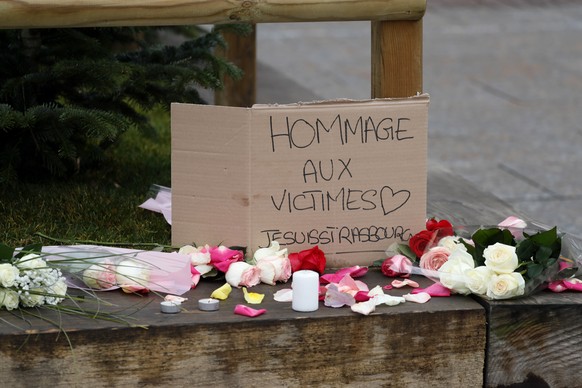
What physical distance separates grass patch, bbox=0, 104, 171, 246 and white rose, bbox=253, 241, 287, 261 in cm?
43

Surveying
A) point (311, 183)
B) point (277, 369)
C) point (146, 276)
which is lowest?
point (277, 369)

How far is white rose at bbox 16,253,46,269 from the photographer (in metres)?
2.62

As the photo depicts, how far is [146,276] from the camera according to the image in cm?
280

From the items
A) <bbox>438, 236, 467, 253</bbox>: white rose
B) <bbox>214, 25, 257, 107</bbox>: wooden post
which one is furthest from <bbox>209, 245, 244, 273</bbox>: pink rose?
<bbox>214, 25, 257, 107</bbox>: wooden post

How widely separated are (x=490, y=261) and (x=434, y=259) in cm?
22

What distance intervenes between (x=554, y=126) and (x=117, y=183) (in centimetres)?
376

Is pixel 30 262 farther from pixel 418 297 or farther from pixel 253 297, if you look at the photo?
pixel 418 297

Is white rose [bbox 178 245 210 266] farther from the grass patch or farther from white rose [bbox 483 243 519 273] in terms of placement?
white rose [bbox 483 243 519 273]

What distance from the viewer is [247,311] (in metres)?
2.64

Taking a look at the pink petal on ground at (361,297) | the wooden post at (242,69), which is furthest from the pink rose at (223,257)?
the wooden post at (242,69)

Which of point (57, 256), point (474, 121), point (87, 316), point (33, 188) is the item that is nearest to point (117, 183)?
point (33, 188)

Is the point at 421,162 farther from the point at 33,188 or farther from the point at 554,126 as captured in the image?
the point at 554,126

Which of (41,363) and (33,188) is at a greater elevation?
(33,188)

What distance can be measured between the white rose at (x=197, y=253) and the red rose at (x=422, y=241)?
58 cm
